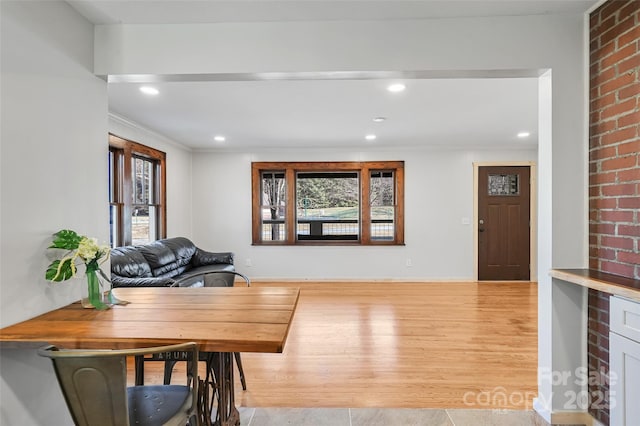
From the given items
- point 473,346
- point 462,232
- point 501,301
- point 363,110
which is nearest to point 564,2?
point 363,110

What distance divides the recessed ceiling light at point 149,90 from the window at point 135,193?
1.13 m

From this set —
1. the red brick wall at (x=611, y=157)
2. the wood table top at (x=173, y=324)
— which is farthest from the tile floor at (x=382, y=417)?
the wood table top at (x=173, y=324)

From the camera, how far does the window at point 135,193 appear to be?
408cm

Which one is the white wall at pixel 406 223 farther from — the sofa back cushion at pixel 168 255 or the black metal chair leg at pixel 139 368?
the black metal chair leg at pixel 139 368

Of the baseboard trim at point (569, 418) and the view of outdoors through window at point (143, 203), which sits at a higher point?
the view of outdoors through window at point (143, 203)

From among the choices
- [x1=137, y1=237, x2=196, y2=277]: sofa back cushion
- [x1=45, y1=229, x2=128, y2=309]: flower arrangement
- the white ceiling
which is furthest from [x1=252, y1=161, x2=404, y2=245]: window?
[x1=45, y1=229, x2=128, y2=309]: flower arrangement

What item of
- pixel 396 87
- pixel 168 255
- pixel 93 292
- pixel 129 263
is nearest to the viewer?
pixel 93 292

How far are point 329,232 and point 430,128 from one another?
2.60 meters

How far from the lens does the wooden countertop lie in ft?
4.59

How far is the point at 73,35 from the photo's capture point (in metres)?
1.84

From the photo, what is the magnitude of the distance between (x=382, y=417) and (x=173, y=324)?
146 cm

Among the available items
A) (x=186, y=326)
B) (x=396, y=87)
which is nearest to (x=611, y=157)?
(x=396, y=87)

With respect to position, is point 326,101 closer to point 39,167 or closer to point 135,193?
point 39,167

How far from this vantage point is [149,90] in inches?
121
